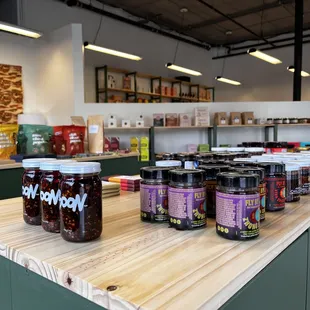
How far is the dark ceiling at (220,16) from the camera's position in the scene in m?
7.18

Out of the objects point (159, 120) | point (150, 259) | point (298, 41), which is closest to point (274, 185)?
point (150, 259)

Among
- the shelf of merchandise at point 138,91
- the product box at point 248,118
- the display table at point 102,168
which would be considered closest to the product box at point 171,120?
the product box at point 248,118

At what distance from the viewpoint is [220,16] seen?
802 centimetres

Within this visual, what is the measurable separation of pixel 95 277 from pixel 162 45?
29.6 ft

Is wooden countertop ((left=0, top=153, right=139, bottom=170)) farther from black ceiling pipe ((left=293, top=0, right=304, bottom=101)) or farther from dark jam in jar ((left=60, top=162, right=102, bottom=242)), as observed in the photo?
black ceiling pipe ((left=293, top=0, right=304, bottom=101))

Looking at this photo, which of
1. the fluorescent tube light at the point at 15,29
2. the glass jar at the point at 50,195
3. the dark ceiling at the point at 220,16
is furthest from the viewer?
the dark ceiling at the point at 220,16

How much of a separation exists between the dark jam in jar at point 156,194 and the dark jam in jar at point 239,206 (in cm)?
19

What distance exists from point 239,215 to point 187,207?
0.45ft

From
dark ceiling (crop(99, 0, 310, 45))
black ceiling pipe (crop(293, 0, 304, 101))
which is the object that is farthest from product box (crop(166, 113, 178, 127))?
black ceiling pipe (crop(293, 0, 304, 101))

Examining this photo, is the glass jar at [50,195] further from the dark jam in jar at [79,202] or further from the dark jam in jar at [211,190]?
the dark jam in jar at [211,190]

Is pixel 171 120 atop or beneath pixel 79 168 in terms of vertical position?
atop

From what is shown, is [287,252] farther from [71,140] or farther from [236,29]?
[236,29]

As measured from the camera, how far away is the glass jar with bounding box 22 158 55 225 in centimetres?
93

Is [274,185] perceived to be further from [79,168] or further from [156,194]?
[79,168]
